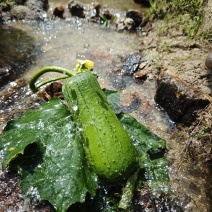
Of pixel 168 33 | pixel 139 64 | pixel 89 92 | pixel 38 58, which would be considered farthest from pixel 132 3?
pixel 89 92

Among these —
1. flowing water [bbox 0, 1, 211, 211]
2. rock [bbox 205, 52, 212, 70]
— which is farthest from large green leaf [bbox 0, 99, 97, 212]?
rock [bbox 205, 52, 212, 70]

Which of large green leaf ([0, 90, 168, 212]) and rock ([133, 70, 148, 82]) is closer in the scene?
large green leaf ([0, 90, 168, 212])

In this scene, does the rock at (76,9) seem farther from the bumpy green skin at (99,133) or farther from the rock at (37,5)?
the bumpy green skin at (99,133)

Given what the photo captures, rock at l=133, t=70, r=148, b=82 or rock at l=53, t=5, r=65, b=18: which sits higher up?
rock at l=53, t=5, r=65, b=18

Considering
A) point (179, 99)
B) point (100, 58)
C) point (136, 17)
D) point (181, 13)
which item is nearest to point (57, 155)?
point (179, 99)

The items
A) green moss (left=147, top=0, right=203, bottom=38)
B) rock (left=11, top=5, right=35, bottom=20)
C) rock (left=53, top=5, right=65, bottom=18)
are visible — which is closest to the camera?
green moss (left=147, top=0, right=203, bottom=38)

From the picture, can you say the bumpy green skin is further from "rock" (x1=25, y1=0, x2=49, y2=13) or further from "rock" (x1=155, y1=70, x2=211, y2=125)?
"rock" (x1=25, y1=0, x2=49, y2=13)

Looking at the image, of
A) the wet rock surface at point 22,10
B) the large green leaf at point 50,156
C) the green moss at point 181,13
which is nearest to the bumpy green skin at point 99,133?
the large green leaf at point 50,156
